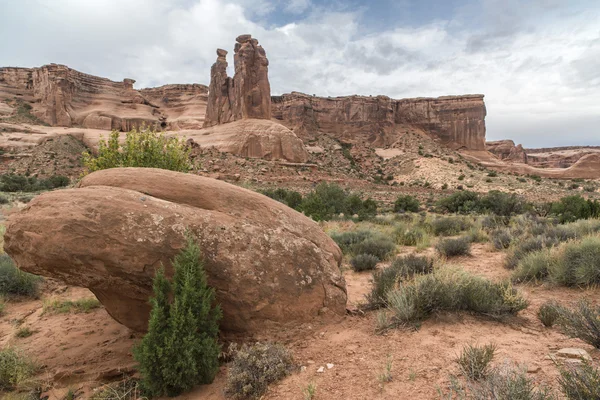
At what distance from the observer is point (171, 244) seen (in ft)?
13.1

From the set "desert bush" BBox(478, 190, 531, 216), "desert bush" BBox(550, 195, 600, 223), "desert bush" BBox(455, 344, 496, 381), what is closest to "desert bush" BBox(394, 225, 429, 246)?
"desert bush" BBox(550, 195, 600, 223)

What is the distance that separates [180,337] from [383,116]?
69.7 meters

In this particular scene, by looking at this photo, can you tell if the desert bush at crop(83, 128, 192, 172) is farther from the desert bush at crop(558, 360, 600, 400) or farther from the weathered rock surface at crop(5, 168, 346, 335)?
the desert bush at crop(558, 360, 600, 400)

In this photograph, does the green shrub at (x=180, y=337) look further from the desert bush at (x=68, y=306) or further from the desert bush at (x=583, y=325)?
the desert bush at (x=68, y=306)

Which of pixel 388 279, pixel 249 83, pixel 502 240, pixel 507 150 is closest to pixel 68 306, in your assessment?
pixel 388 279

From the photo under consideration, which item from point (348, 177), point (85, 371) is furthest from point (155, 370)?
point (348, 177)

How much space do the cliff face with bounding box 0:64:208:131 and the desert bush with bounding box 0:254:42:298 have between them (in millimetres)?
56867

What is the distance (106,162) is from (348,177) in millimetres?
39225

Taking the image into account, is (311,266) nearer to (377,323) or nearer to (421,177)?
Answer: (377,323)

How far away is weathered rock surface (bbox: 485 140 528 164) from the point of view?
83312 mm

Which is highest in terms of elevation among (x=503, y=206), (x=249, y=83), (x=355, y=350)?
(x=249, y=83)

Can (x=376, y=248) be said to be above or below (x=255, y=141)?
below

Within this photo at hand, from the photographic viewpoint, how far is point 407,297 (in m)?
4.53

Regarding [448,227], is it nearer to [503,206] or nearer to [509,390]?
[503,206]
